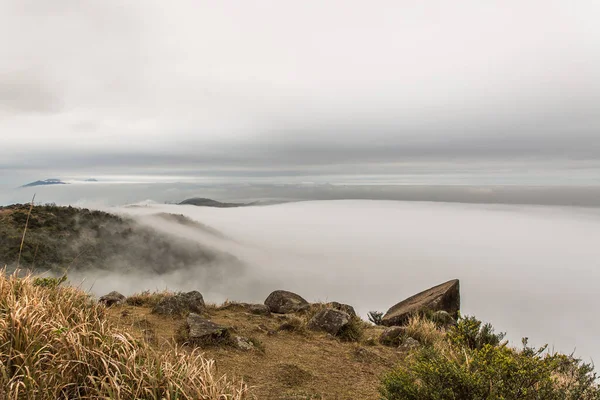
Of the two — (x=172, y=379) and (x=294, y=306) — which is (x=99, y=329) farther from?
(x=294, y=306)

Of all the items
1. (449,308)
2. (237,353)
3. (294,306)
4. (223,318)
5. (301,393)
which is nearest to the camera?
(301,393)

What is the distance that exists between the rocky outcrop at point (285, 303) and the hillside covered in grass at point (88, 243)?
535 cm

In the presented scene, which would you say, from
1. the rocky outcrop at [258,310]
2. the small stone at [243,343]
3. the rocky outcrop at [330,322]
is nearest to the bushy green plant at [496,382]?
the small stone at [243,343]

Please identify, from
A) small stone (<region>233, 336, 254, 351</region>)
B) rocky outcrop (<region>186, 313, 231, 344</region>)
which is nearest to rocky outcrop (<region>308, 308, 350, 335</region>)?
small stone (<region>233, 336, 254, 351</region>)

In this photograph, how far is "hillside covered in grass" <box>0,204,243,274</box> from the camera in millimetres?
44250

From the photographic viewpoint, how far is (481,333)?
7270 mm

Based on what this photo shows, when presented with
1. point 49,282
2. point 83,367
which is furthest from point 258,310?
point 83,367

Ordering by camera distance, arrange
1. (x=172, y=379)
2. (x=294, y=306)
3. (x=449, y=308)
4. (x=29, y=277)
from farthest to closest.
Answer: (x=449, y=308), (x=294, y=306), (x=29, y=277), (x=172, y=379)

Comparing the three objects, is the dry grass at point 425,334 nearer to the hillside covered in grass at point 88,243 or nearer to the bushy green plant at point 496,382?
the bushy green plant at point 496,382

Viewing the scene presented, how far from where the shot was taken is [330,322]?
8898 millimetres

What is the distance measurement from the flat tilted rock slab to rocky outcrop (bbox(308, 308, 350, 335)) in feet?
14.0

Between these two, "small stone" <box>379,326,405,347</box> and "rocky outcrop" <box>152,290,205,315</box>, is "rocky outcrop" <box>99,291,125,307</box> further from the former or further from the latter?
"small stone" <box>379,326,405,347</box>

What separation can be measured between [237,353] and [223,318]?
110 inches

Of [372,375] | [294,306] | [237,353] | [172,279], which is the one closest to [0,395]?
[237,353]
